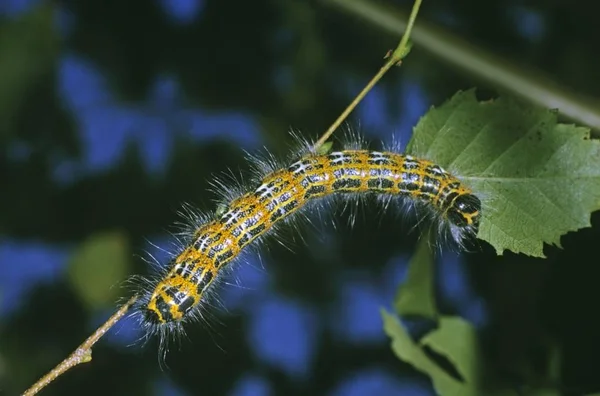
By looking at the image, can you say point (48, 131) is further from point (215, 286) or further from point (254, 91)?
point (215, 286)

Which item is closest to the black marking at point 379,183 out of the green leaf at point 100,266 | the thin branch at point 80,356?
the thin branch at point 80,356

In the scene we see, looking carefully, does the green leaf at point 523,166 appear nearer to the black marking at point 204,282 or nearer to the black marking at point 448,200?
the black marking at point 448,200

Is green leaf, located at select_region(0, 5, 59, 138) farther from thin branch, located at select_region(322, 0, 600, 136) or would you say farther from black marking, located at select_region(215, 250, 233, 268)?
black marking, located at select_region(215, 250, 233, 268)

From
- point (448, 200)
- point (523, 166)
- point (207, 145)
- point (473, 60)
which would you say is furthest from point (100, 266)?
point (523, 166)

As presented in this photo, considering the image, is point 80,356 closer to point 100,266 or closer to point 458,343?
point 458,343

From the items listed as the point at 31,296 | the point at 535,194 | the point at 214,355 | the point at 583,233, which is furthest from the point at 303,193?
the point at 31,296

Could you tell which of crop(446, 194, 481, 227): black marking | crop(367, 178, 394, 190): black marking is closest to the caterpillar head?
crop(446, 194, 481, 227): black marking
